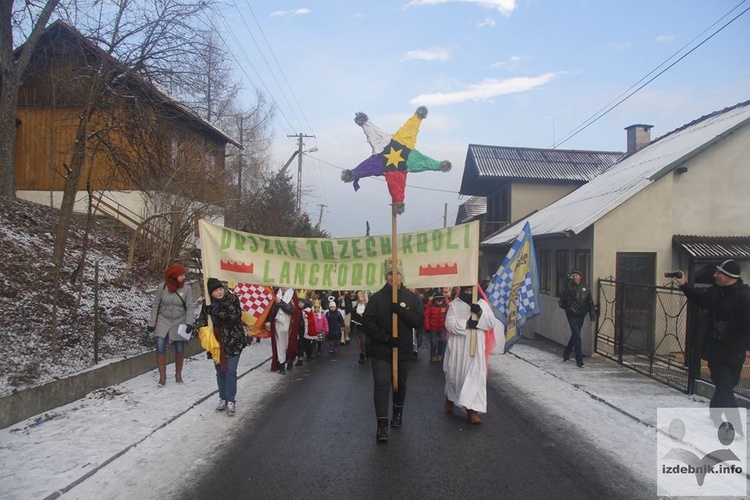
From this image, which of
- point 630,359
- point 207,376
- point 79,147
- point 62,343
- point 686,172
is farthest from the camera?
point 686,172

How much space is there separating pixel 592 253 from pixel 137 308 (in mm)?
10183

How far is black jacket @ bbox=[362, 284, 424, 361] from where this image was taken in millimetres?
5957

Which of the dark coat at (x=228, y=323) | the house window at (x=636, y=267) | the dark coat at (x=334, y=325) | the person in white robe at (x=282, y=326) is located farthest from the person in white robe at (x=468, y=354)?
the house window at (x=636, y=267)

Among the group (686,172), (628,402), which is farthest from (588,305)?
(686,172)

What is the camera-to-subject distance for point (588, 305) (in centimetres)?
1058

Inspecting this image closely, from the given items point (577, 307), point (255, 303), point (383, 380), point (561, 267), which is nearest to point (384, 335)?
point (383, 380)

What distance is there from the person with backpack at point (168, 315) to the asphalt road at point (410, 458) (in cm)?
196

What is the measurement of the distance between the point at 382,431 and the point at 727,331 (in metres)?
3.93

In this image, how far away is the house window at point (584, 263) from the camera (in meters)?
12.3

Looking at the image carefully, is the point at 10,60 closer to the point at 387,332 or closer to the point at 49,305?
the point at 49,305

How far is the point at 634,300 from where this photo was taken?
37.7 feet

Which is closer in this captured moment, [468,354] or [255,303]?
[468,354]

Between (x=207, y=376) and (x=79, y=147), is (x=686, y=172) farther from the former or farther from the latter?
(x=79, y=147)

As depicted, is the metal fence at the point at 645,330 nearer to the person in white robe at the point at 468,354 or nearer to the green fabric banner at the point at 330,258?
the person in white robe at the point at 468,354
